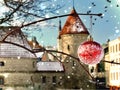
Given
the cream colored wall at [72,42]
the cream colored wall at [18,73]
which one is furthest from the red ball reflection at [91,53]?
the cream colored wall at [72,42]

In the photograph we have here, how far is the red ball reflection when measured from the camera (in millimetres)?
8336

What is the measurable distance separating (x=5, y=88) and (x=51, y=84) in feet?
24.8

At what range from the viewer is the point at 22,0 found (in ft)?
28.2

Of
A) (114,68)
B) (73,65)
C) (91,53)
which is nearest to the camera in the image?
(91,53)

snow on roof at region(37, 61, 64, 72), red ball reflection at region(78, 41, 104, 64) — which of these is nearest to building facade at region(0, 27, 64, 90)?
snow on roof at region(37, 61, 64, 72)

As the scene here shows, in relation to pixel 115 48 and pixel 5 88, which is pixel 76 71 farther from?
pixel 5 88

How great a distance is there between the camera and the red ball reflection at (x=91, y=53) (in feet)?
27.3

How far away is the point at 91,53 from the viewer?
838 centimetres

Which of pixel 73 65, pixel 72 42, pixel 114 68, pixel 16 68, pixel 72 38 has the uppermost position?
pixel 72 38

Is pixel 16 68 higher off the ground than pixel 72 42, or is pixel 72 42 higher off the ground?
pixel 72 42

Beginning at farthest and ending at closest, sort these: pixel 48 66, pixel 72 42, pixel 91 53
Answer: pixel 72 42, pixel 48 66, pixel 91 53

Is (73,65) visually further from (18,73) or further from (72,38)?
(18,73)

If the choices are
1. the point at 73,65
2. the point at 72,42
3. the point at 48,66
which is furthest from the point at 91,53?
the point at 72,42

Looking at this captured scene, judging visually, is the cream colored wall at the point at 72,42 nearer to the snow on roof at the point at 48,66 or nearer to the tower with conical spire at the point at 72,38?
the tower with conical spire at the point at 72,38
